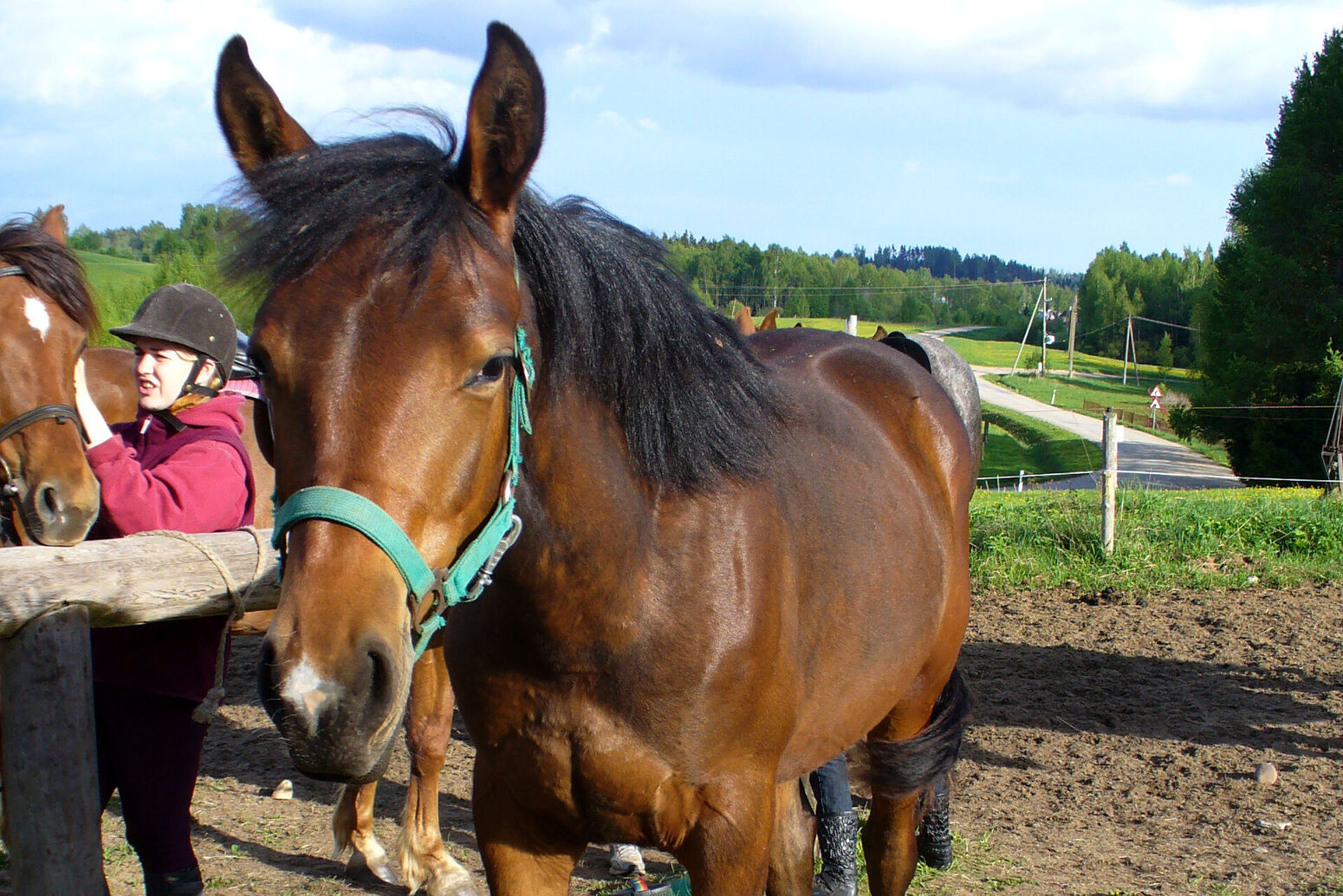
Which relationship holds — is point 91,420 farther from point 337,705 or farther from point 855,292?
point 855,292

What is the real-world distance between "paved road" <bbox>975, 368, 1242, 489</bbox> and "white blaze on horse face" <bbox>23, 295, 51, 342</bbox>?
713 inches

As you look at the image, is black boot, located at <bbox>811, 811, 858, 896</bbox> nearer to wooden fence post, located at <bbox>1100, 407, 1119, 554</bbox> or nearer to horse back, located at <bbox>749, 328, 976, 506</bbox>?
horse back, located at <bbox>749, 328, 976, 506</bbox>

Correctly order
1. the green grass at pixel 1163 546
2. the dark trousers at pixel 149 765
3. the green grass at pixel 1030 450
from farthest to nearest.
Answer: the green grass at pixel 1030 450 < the green grass at pixel 1163 546 < the dark trousers at pixel 149 765

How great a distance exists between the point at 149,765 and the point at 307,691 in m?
1.65

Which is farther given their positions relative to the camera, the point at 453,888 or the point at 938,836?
the point at 938,836

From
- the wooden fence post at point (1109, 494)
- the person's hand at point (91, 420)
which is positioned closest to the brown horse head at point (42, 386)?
the person's hand at point (91, 420)

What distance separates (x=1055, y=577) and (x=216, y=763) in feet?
20.9

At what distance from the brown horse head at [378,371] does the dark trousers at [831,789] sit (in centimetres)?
244

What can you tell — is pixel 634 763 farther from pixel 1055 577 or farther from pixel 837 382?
pixel 1055 577

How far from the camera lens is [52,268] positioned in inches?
137

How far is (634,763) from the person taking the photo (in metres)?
1.98

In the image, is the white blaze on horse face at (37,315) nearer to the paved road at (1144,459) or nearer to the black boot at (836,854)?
the black boot at (836,854)

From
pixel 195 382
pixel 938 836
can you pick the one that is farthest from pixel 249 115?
pixel 938 836

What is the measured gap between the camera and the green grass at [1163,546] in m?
8.31
